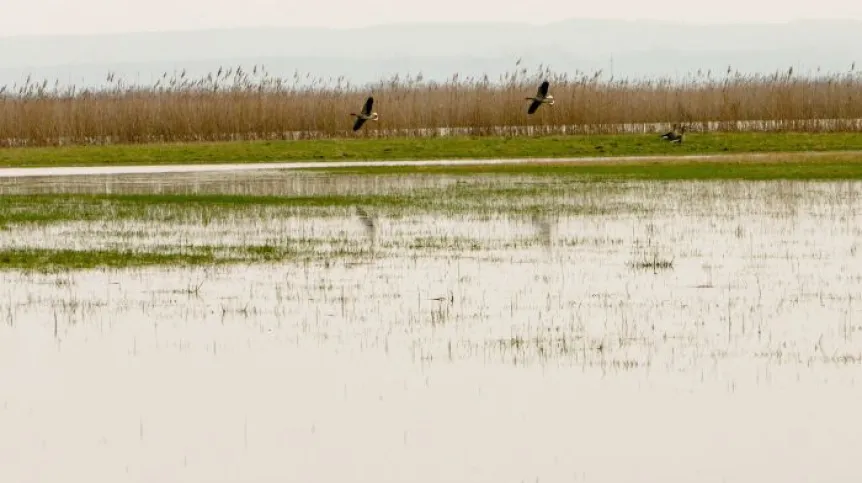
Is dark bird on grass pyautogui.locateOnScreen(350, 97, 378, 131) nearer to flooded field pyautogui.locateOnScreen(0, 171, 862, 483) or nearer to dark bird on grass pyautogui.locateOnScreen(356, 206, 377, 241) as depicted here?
dark bird on grass pyautogui.locateOnScreen(356, 206, 377, 241)

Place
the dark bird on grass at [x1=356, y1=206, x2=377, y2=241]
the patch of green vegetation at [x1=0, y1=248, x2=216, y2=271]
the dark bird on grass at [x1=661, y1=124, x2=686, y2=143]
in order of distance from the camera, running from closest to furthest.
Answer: the patch of green vegetation at [x1=0, y1=248, x2=216, y2=271], the dark bird on grass at [x1=356, y1=206, x2=377, y2=241], the dark bird on grass at [x1=661, y1=124, x2=686, y2=143]

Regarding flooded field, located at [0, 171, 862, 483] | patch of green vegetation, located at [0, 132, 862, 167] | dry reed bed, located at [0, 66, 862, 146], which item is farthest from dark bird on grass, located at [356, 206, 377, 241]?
dry reed bed, located at [0, 66, 862, 146]

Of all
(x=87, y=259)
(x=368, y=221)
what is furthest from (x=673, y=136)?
(x=87, y=259)

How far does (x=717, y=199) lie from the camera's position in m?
29.5

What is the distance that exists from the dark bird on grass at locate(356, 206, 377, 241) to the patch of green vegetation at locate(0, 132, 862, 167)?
1796cm

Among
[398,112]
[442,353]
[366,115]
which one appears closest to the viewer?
[442,353]

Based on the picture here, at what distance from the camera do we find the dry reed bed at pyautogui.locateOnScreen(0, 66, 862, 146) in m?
49.1

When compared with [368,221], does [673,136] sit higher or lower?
higher

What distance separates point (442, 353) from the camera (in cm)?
1345

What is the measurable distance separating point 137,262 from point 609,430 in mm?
10421

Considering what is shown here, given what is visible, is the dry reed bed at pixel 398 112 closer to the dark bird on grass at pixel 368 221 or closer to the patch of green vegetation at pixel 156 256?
the dark bird on grass at pixel 368 221

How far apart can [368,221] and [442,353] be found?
12308 millimetres

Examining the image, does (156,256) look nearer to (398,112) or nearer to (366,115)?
(366,115)

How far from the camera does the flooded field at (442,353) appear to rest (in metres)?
10.0
